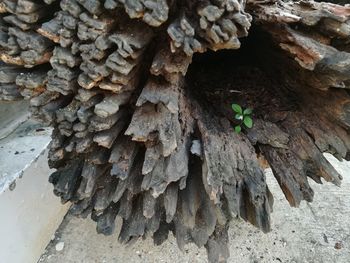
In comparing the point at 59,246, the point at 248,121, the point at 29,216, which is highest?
the point at 248,121

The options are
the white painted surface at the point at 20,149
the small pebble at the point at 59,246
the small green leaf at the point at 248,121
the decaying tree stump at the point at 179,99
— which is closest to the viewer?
the decaying tree stump at the point at 179,99

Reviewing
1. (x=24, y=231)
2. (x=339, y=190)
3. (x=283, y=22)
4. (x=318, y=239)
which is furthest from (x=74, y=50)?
(x=339, y=190)

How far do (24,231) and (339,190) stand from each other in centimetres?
94

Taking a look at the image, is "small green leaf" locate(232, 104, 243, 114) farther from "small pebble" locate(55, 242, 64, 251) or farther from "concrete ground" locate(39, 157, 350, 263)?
"small pebble" locate(55, 242, 64, 251)

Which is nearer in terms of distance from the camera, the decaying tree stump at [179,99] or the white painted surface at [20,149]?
the decaying tree stump at [179,99]

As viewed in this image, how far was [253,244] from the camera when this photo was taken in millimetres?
1086

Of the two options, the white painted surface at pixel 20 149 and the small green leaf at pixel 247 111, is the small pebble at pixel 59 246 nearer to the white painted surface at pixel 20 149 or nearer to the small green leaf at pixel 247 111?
the white painted surface at pixel 20 149

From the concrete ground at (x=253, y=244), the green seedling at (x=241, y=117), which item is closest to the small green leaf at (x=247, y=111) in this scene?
the green seedling at (x=241, y=117)

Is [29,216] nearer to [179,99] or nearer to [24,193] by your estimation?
[24,193]

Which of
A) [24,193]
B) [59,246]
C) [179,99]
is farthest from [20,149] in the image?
[179,99]

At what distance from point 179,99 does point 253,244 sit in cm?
51

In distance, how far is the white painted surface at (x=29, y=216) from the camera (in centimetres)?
94

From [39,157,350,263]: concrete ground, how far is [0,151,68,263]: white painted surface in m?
0.05

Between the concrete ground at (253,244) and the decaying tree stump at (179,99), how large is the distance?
0.45 ft
